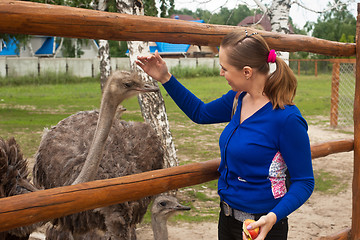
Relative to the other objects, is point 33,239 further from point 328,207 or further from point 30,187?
point 328,207

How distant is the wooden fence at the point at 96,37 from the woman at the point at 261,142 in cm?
33

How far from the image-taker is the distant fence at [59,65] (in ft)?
65.9

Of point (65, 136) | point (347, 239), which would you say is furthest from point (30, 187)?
point (347, 239)

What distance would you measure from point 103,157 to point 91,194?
4.21 feet

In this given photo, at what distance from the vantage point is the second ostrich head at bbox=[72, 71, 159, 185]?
245 centimetres

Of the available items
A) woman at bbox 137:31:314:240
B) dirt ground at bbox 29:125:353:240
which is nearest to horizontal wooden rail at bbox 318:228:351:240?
dirt ground at bbox 29:125:353:240

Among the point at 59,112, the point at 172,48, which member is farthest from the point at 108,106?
the point at 172,48

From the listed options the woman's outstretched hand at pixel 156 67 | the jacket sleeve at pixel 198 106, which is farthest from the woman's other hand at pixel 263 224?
the woman's outstretched hand at pixel 156 67

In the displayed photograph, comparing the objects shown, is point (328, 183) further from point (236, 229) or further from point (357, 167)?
point (236, 229)

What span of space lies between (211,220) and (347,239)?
4.97ft

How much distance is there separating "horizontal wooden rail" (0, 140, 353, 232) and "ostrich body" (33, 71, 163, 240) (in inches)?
18.8

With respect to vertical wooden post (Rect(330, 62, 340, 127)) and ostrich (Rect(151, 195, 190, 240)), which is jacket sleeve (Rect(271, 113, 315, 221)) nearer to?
ostrich (Rect(151, 195, 190, 240))

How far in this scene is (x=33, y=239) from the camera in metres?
3.96

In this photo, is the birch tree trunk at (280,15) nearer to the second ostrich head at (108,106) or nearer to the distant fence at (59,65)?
the second ostrich head at (108,106)
